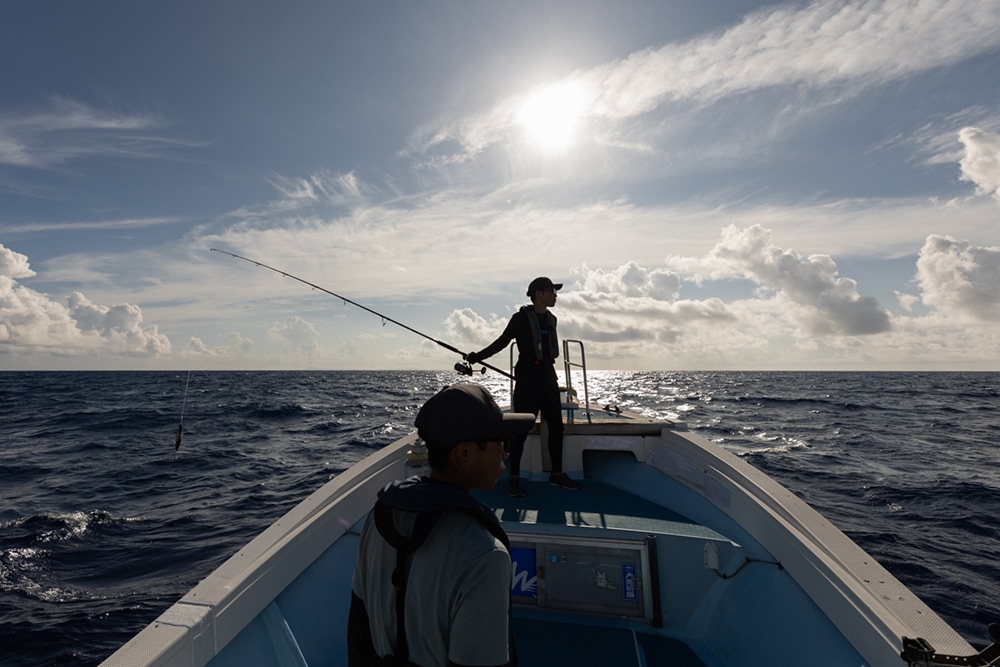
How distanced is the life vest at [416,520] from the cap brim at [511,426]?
0.21 meters

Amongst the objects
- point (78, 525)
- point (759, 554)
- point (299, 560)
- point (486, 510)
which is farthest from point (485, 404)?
point (78, 525)

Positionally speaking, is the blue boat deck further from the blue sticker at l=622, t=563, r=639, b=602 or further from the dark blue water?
the dark blue water

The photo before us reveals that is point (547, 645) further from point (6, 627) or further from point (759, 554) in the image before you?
point (6, 627)

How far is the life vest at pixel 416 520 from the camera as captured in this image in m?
1.19

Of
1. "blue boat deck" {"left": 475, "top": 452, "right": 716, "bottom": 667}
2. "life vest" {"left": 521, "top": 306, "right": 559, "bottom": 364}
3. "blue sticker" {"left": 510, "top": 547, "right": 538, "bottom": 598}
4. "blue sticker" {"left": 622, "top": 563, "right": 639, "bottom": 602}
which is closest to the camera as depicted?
"blue boat deck" {"left": 475, "top": 452, "right": 716, "bottom": 667}

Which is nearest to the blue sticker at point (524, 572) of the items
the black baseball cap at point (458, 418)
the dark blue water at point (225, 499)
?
the black baseball cap at point (458, 418)

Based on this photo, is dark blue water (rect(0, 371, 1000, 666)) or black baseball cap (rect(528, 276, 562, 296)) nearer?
black baseball cap (rect(528, 276, 562, 296))

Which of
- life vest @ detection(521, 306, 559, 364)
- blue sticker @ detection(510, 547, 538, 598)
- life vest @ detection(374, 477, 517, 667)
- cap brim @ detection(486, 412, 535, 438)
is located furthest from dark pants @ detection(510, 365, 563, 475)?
life vest @ detection(374, 477, 517, 667)

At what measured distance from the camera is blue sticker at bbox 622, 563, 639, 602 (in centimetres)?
347

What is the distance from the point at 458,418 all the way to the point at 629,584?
115 inches

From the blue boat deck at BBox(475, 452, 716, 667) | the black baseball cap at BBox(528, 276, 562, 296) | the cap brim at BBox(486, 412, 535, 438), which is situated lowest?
the blue boat deck at BBox(475, 452, 716, 667)

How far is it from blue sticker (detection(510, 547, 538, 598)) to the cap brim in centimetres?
254

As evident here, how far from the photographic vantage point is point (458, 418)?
1333 millimetres

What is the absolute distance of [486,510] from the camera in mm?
1300
